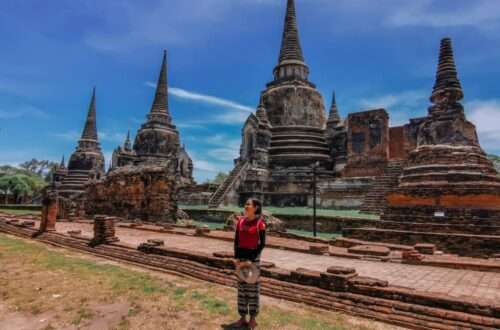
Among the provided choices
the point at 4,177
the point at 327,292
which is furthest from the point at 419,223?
the point at 4,177

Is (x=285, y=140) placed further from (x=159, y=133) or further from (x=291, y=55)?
(x=159, y=133)

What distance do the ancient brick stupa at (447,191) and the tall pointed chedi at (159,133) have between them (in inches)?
1068

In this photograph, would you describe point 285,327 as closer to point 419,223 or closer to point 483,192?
point 419,223

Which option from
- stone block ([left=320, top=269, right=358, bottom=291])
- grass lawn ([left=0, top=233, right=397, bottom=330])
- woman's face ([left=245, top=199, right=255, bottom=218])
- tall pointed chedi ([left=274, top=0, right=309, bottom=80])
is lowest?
grass lawn ([left=0, top=233, right=397, bottom=330])

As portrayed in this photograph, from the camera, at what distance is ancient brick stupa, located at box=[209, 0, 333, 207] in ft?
83.3

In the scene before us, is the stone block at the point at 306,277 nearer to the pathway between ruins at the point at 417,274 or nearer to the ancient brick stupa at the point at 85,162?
the pathway between ruins at the point at 417,274

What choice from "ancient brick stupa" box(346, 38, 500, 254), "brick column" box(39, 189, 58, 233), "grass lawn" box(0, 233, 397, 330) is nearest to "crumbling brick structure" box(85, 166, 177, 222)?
"brick column" box(39, 189, 58, 233)

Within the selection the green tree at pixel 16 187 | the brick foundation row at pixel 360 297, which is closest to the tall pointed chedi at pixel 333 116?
the brick foundation row at pixel 360 297

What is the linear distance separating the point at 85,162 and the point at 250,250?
42277mm

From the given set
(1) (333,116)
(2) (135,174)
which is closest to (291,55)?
(1) (333,116)

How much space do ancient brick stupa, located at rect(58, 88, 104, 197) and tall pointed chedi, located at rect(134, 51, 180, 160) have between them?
257 inches

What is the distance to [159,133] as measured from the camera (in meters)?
37.3

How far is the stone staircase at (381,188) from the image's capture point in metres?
19.9

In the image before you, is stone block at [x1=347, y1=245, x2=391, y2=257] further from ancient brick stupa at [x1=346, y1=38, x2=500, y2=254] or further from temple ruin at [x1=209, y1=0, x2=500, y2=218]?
temple ruin at [x1=209, y1=0, x2=500, y2=218]
